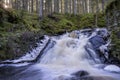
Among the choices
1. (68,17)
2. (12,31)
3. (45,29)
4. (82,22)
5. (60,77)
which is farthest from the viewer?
(68,17)

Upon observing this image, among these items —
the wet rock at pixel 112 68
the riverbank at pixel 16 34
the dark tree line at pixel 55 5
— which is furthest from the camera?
the dark tree line at pixel 55 5

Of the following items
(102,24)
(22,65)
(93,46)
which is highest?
(102,24)

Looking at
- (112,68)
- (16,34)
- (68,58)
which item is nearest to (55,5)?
(16,34)

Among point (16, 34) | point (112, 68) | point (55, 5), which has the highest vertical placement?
point (55, 5)

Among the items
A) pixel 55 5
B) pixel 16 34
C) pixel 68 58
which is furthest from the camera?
pixel 55 5

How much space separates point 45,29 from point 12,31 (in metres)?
6.38

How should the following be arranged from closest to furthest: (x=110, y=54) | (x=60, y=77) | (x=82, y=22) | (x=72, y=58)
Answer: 1. (x=60, y=77)
2. (x=110, y=54)
3. (x=72, y=58)
4. (x=82, y=22)

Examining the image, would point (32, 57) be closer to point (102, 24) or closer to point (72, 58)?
point (72, 58)

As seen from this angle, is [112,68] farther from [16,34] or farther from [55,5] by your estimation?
[55,5]

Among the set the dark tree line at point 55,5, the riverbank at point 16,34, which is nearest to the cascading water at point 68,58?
the riverbank at point 16,34

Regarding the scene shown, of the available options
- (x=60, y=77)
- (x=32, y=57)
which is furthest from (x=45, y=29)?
(x=60, y=77)

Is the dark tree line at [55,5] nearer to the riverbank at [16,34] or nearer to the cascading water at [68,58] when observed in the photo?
the riverbank at [16,34]

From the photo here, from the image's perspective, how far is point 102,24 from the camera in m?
27.0

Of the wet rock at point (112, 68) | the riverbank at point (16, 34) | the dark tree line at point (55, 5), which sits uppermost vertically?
the dark tree line at point (55, 5)
